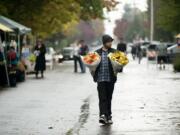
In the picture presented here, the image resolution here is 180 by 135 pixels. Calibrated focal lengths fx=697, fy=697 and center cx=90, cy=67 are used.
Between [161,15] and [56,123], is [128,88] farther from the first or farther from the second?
[161,15]

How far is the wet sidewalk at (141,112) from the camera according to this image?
499 inches

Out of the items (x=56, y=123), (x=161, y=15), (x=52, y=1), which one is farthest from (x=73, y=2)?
(x=56, y=123)

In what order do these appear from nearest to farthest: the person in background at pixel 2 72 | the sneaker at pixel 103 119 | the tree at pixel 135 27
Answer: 1. the sneaker at pixel 103 119
2. the person in background at pixel 2 72
3. the tree at pixel 135 27

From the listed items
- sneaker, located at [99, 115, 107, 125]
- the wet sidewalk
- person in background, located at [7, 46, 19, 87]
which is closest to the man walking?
sneaker, located at [99, 115, 107, 125]

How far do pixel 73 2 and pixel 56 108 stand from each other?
3013 cm

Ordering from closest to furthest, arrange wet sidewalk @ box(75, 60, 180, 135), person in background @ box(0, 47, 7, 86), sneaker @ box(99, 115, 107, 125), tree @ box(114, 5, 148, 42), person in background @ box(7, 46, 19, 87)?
wet sidewalk @ box(75, 60, 180, 135), sneaker @ box(99, 115, 107, 125), person in background @ box(0, 47, 7, 86), person in background @ box(7, 46, 19, 87), tree @ box(114, 5, 148, 42)

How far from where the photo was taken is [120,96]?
20578mm

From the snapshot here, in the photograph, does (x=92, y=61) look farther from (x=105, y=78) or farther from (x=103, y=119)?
(x=103, y=119)

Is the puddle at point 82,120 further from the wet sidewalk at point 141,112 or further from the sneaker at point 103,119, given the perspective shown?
the sneaker at point 103,119

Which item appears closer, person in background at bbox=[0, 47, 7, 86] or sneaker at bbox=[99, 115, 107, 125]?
sneaker at bbox=[99, 115, 107, 125]

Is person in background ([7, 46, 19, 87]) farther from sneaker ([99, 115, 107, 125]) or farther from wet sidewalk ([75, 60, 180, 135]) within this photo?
sneaker ([99, 115, 107, 125])

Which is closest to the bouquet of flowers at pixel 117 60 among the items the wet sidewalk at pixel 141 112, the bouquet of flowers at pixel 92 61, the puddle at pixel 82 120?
the bouquet of flowers at pixel 92 61

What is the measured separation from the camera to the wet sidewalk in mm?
12672

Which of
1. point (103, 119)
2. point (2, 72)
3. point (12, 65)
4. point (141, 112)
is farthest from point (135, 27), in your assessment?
point (103, 119)
